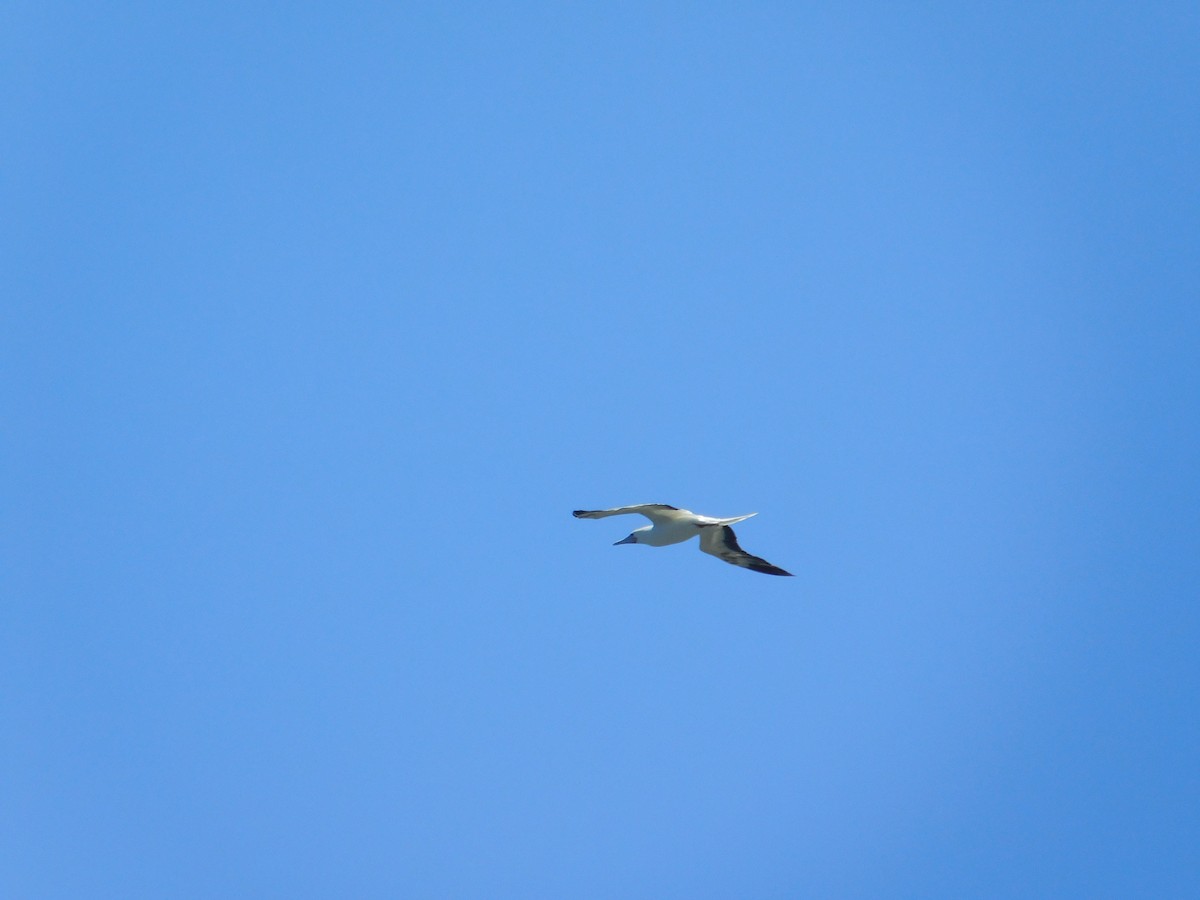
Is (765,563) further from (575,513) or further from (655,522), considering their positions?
(575,513)

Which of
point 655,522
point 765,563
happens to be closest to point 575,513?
point 655,522

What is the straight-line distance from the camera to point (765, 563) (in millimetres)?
21031

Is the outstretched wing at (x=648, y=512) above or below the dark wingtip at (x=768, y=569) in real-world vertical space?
above

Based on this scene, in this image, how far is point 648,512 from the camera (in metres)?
19.8

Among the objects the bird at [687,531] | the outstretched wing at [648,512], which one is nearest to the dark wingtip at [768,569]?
the bird at [687,531]

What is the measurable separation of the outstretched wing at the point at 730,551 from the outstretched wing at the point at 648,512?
989mm

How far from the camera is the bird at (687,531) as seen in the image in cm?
1923

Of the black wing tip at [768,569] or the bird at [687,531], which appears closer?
the bird at [687,531]

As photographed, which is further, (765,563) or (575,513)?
(765,563)

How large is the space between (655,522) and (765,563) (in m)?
2.16

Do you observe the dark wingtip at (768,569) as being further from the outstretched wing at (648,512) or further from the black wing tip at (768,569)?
the outstretched wing at (648,512)

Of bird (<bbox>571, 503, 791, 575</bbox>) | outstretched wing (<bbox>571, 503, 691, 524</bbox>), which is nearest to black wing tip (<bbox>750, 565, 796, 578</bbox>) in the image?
bird (<bbox>571, 503, 791, 575</bbox>)

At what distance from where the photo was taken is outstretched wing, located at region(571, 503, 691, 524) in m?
19.0

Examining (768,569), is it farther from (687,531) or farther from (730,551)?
(687,531)
